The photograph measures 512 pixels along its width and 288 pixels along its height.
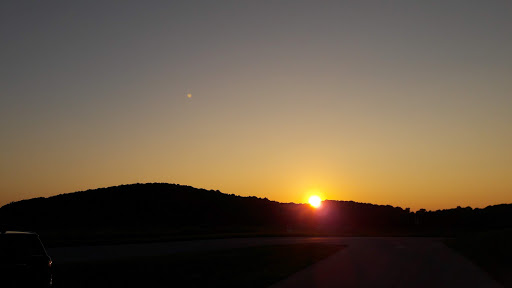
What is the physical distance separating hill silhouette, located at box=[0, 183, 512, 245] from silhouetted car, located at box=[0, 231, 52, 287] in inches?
3242

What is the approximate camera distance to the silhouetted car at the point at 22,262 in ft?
38.5

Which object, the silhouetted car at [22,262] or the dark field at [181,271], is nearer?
the silhouetted car at [22,262]

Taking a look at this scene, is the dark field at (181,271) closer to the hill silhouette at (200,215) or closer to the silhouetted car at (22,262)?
the silhouetted car at (22,262)

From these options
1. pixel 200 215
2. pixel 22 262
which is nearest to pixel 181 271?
pixel 22 262

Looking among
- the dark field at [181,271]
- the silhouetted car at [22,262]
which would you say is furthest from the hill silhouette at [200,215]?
the silhouetted car at [22,262]

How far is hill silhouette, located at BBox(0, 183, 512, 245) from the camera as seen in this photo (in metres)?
104

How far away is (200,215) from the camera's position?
400 ft

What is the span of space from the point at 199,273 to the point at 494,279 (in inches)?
412

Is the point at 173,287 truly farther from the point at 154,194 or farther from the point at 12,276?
the point at 154,194

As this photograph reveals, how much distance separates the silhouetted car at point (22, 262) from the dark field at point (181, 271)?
238 inches

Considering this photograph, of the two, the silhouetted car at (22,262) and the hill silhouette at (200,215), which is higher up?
the hill silhouette at (200,215)

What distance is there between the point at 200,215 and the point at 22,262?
110734mm

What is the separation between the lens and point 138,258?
28.7 m

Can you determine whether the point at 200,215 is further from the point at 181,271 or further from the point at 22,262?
the point at 22,262
